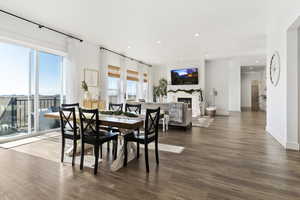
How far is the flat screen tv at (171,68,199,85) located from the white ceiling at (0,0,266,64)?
236 centimetres

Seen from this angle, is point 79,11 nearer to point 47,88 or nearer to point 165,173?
point 47,88

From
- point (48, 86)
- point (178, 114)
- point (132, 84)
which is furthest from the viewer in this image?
point (132, 84)

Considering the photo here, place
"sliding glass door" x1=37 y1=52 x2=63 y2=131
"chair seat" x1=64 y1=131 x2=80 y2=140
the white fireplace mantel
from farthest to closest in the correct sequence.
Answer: the white fireplace mantel → "sliding glass door" x1=37 y1=52 x2=63 y2=131 → "chair seat" x1=64 y1=131 x2=80 y2=140

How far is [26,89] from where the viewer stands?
432 cm

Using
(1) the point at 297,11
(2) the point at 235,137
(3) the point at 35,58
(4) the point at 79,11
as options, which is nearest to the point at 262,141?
(2) the point at 235,137

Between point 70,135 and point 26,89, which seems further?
point 26,89

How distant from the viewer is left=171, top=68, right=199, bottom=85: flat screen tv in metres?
8.73

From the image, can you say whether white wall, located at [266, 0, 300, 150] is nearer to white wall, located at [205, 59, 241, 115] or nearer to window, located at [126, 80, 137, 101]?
white wall, located at [205, 59, 241, 115]

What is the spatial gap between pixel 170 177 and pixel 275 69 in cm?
391

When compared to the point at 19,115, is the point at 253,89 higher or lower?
higher

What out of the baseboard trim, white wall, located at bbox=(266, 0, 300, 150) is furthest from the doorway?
the baseboard trim

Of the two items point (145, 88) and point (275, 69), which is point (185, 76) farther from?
point (275, 69)

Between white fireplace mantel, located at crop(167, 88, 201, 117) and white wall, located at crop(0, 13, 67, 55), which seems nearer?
white wall, located at crop(0, 13, 67, 55)

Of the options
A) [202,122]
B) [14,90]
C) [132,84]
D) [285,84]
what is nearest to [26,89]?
[14,90]
